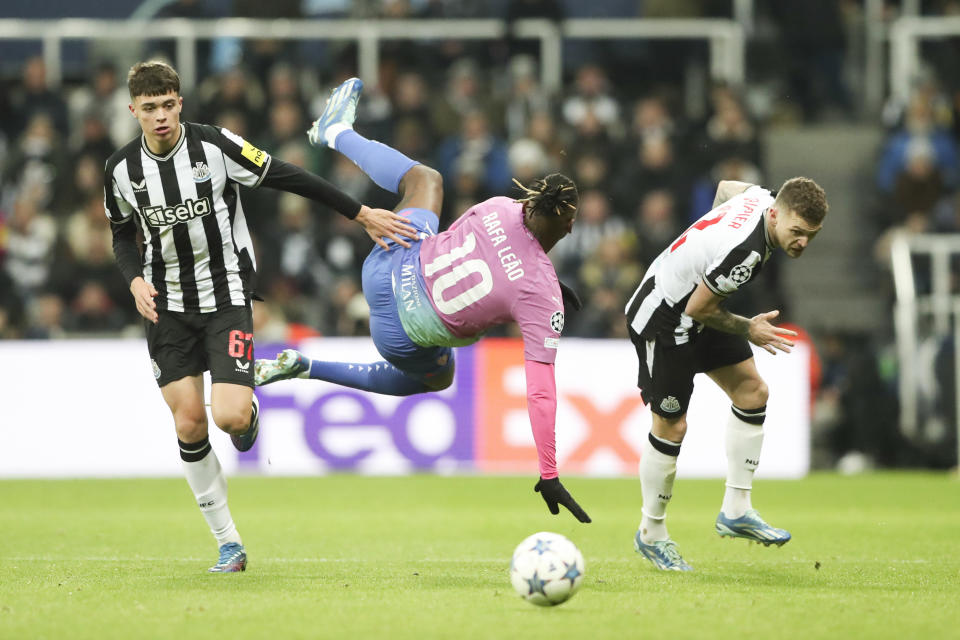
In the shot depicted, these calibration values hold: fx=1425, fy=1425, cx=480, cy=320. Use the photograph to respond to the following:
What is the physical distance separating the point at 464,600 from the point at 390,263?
7.17ft

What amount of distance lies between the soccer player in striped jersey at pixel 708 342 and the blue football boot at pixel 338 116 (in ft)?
6.91

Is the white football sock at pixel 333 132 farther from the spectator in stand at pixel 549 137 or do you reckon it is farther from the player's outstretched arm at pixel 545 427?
the spectator in stand at pixel 549 137

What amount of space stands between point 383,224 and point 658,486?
208cm

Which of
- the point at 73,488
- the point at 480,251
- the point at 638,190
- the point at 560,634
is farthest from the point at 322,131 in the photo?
the point at 638,190

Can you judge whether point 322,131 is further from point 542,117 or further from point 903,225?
point 903,225

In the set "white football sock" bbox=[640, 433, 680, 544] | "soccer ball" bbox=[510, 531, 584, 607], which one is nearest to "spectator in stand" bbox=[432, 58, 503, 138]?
"white football sock" bbox=[640, 433, 680, 544]

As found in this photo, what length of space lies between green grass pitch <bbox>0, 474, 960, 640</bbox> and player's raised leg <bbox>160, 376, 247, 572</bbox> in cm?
18

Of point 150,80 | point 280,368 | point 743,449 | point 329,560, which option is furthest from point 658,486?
point 150,80

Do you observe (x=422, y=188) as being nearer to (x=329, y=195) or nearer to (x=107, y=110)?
(x=329, y=195)

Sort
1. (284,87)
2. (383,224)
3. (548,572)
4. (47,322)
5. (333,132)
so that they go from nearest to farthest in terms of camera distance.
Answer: (548,572), (383,224), (333,132), (47,322), (284,87)

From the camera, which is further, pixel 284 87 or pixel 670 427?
pixel 284 87

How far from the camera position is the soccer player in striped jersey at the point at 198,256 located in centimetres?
716

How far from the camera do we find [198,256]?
7340mm

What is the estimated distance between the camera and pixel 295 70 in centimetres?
1678
